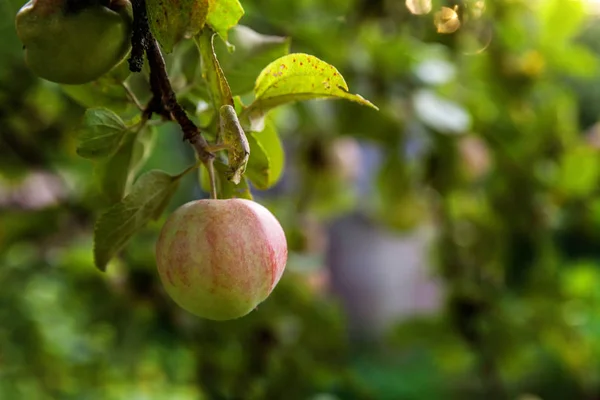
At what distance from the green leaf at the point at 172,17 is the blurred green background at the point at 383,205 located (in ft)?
1.54

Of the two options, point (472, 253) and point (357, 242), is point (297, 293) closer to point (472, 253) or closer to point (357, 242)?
→ point (472, 253)

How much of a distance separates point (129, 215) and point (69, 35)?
9 cm

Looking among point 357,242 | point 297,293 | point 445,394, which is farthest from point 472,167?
point 357,242

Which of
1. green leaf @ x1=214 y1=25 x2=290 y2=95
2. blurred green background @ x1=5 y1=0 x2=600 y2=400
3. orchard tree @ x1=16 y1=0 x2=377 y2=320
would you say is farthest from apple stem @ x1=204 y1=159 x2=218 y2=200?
blurred green background @ x1=5 y1=0 x2=600 y2=400

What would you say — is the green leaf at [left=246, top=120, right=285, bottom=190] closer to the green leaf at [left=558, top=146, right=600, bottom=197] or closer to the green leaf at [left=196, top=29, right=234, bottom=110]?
the green leaf at [left=196, top=29, right=234, bottom=110]

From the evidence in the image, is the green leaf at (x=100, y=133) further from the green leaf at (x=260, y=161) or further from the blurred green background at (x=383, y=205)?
the blurred green background at (x=383, y=205)

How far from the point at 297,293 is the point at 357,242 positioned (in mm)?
2912

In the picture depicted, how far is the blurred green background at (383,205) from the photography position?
902 millimetres

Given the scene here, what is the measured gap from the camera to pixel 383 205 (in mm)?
1259

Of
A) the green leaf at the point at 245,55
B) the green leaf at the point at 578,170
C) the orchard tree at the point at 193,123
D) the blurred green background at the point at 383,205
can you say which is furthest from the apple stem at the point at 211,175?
the green leaf at the point at 578,170

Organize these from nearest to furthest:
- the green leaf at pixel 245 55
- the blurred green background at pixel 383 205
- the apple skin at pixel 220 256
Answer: the apple skin at pixel 220 256 < the green leaf at pixel 245 55 < the blurred green background at pixel 383 205

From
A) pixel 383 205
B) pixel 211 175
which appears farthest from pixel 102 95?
pixel 383 205

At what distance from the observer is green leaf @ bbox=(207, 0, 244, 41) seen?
345mm

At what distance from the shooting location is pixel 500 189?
3.32 feet
